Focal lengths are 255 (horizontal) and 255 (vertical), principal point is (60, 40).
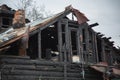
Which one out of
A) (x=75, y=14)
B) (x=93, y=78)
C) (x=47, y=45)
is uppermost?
(x=75, y=14)

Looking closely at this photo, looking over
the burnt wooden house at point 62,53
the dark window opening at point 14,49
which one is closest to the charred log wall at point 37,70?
the burnt wooden house at point 62,53

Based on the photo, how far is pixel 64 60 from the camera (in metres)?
17.7

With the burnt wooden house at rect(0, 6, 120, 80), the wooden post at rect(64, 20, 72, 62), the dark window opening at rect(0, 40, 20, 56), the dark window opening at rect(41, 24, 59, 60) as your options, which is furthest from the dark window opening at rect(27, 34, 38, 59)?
the dark window opening at rect(0, 40, 20, 56)

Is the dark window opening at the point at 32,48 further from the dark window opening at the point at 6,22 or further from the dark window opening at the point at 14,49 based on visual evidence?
the dark window opening at the point at 6,22

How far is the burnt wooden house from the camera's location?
14.8 m

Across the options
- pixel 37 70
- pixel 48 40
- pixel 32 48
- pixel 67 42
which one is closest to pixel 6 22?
pixel 48 40

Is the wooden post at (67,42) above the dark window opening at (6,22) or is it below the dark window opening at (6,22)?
below

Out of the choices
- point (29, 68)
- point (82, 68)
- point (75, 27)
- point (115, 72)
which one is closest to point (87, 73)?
point (82, 68)

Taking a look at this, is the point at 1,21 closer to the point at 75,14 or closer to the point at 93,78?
the point at 75,14

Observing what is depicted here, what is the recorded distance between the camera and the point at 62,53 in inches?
703

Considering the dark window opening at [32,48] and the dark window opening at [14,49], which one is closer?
the dark window opening at [14,49]

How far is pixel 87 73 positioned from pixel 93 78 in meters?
0.77

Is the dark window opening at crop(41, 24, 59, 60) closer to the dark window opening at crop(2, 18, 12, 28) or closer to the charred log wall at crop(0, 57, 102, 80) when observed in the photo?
the charred log wall at crop(0, 57, 102, 80)

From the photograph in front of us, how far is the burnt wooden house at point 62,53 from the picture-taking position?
48.7 feet
